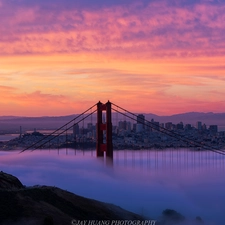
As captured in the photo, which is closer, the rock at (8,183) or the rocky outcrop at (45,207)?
the rocky outcrop at (45,207)

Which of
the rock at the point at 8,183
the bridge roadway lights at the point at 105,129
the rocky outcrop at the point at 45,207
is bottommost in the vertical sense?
the rocky outcrop at the point at 45,207

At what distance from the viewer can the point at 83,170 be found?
264 feet

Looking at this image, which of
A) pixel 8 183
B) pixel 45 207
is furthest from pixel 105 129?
pixel 45 207

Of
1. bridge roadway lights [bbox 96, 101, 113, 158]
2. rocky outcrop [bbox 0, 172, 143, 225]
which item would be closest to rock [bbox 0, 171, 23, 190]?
rocky outcrop [bbox 0, 172, 143, 225]

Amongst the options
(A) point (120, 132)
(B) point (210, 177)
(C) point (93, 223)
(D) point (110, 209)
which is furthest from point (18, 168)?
(A) point (120, 132)

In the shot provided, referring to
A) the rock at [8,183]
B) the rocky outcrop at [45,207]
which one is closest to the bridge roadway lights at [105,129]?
the rocky outcrop at [45,207]

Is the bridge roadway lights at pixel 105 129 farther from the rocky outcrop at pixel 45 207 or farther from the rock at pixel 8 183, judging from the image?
the rock at pixel 8 183

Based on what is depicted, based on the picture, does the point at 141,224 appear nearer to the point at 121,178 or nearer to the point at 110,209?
the point at 110,209

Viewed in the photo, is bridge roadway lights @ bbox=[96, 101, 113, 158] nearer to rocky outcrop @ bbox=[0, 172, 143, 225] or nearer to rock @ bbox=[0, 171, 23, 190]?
rocky outcrop @ bbox=[0, 172, 143, 225]

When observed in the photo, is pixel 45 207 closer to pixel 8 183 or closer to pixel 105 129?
pixel 8 183

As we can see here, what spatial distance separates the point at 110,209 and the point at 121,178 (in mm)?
37308

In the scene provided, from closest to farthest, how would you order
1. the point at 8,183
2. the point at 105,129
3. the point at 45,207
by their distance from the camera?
the point at 45,207, the point at 8,183, the point at 105,129

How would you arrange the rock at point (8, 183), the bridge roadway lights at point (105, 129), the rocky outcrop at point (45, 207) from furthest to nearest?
the bridge roadway lights at point (105, 129)
the rock at point (8, 183)
the rocky outcrop at point (45, 207)

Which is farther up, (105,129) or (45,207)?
(105,129)
